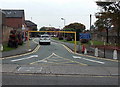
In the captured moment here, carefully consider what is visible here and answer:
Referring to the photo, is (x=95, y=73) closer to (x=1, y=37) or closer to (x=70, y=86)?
(x=70, y=86)

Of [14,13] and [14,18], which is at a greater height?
[14,13]

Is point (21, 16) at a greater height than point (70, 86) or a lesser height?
greater

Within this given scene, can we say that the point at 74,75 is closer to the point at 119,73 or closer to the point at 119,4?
the point at 119,73

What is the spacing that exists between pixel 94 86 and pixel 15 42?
1858 cm

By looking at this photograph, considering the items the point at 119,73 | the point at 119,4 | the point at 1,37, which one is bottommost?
the point at 119,73

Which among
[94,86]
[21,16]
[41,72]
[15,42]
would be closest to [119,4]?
[15,42]

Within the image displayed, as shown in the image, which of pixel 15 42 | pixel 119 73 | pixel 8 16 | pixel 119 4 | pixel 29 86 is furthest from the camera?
pixel 8 16

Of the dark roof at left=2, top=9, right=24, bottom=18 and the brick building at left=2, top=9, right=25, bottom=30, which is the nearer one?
the brick building at left=2, top=9, right=25, bottom=30

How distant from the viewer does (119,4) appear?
28.2m

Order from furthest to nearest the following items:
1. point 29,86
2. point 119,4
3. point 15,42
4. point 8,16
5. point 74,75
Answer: point 8,16, point 119,4, point 15,42, point 74,75, point 29,86

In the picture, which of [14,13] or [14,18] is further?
[14,13]

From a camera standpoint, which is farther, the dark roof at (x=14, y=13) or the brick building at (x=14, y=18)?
the dark roof at (x=14, y=13)

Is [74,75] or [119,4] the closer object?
[74,75]

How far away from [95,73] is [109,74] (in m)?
0.74
